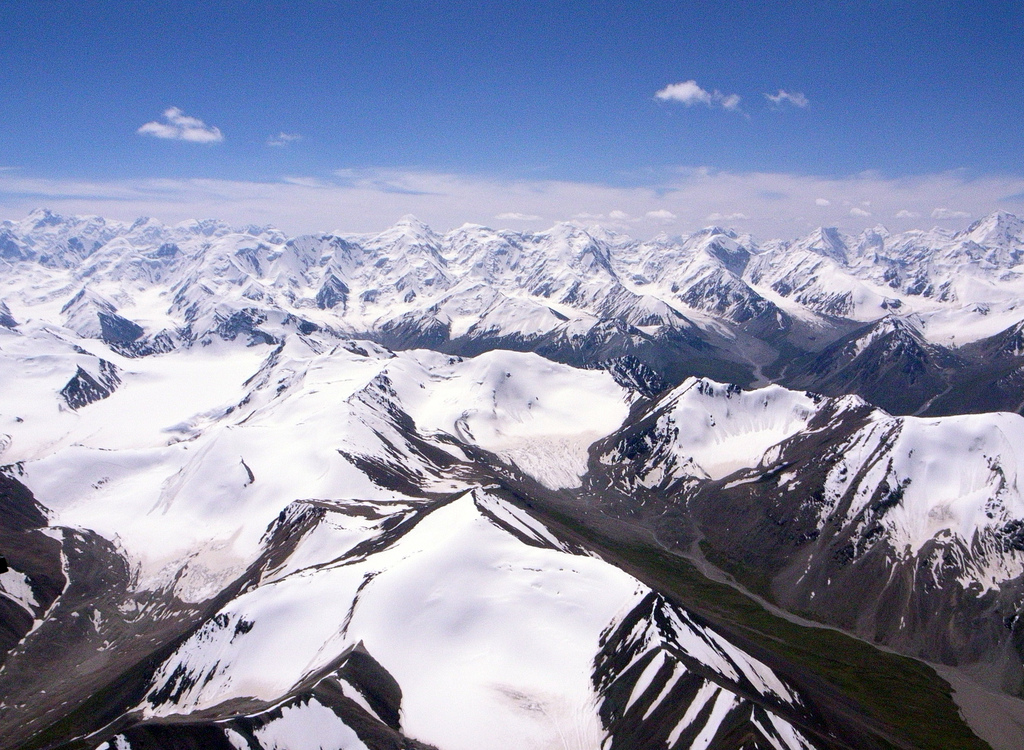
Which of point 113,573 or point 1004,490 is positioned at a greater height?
point 1004,490

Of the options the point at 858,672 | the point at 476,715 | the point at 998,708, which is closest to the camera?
the point at 476,715

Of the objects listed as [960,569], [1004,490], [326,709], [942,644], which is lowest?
[942,644]

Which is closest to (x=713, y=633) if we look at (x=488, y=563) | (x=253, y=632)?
(x=488, y=563)

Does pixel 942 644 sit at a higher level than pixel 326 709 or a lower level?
lower

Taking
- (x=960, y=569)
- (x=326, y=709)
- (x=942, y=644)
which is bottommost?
(x=942, y=644)

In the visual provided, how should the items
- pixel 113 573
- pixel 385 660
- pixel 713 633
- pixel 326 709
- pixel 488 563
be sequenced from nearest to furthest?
pixel 326 709
pixel 385 660
pixel 713 633
pixel 488 563
pixel 113 573

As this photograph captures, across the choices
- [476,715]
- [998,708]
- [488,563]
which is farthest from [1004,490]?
[476,715]

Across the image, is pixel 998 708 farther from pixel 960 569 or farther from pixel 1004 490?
pixel 1004 490

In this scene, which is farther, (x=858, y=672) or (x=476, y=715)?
(x=858, y=672)

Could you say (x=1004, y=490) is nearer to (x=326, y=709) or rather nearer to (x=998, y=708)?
(x=998, y=708)
